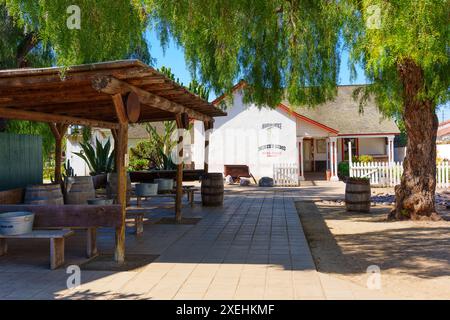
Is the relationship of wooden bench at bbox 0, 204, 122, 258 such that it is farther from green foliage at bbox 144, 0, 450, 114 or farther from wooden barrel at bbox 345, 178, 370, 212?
wooden barrel at bbox 345, 178, 370, 212

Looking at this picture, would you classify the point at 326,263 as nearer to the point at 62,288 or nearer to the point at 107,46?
the point at 62,288

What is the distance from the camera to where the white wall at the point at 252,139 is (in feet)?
80.4

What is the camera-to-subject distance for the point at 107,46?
6.87 meters

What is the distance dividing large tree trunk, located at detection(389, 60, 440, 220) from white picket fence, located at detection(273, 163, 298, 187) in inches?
439

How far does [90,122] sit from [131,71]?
6.95 meters

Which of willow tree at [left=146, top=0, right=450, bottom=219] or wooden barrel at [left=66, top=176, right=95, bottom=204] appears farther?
wooden barrel at [left=66, top=176, right=95, bottom=204]

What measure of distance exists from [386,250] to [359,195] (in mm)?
4975

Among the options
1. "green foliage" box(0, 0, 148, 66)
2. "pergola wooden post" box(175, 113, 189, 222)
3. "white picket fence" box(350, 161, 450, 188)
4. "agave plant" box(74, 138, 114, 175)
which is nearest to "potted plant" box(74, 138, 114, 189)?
"agave plant" box(74, 138, 114, 175)

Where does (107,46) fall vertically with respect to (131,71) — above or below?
above

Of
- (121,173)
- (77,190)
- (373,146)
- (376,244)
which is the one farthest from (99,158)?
(373,146)

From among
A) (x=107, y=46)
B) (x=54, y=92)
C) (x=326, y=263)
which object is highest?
(x=107, y=46)

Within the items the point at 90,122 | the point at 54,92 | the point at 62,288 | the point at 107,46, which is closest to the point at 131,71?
the point at 107,46

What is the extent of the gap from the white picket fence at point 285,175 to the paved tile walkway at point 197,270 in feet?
40.6

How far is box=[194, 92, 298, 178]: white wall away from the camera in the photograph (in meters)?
24.5
